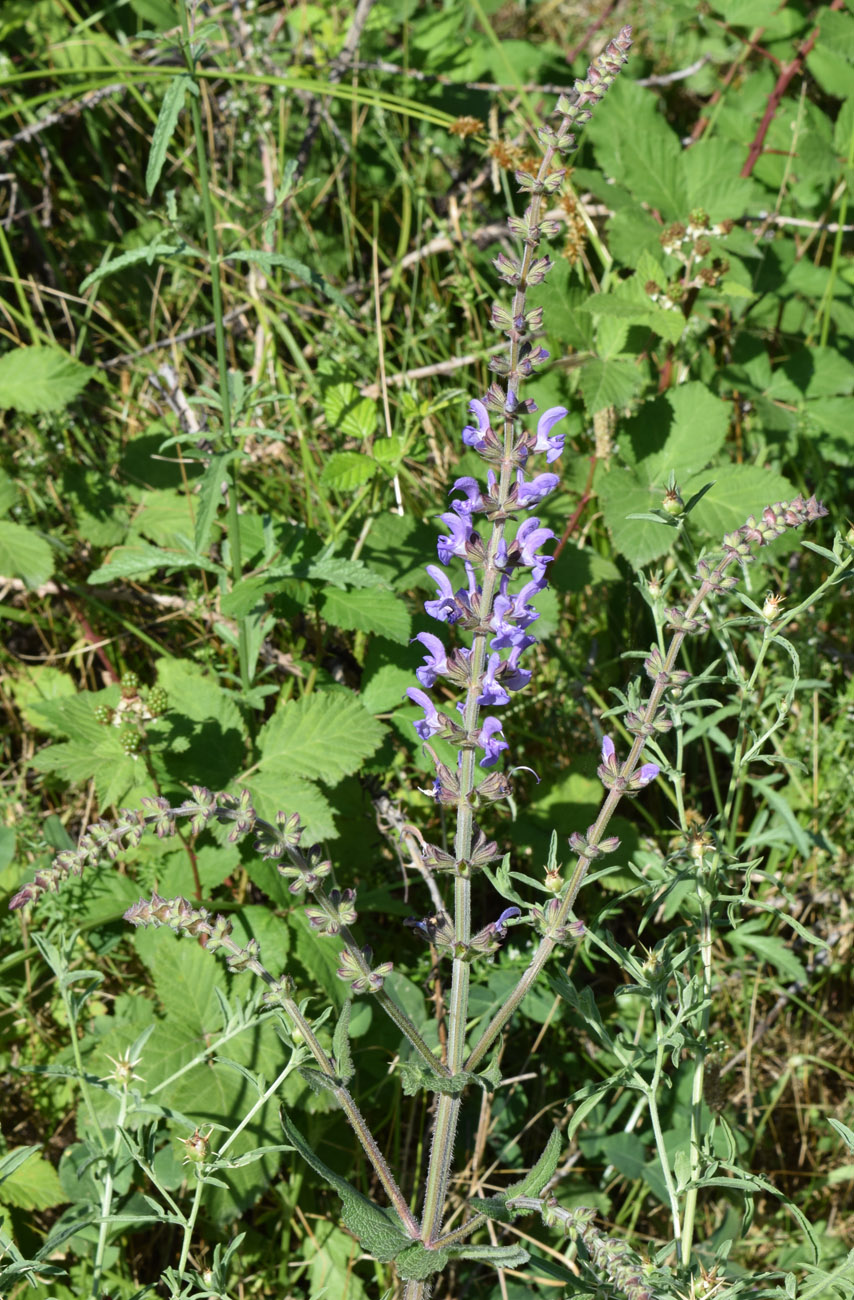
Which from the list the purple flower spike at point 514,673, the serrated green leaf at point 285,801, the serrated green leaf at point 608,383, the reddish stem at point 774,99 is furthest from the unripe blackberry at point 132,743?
the reddish stem at point 774,99

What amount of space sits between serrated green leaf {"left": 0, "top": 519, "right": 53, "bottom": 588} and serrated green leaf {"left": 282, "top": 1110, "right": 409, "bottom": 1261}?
1.75 meters

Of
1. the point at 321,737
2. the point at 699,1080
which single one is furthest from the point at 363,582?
the point at 699,1080

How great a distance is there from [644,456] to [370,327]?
1.18m

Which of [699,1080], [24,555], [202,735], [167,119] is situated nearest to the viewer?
[699,1080]

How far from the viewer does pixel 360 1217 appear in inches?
65.2

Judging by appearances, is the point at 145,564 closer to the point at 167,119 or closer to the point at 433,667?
the point at 167,119

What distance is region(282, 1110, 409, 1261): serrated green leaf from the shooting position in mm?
1620

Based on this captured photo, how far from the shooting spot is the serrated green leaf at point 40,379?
3.14 m

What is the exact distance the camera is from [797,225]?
4074 mm

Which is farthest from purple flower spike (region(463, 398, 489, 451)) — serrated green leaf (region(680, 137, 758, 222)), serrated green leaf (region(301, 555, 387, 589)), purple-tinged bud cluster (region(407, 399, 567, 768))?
serrated green leaf (region(680, 137, 758, 222))

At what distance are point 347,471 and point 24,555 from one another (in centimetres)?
93

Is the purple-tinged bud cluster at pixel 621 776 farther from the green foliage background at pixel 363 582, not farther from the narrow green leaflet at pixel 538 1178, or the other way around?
the narrow green leaflet at pixel 538 1178

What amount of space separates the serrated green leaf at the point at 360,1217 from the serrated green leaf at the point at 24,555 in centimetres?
175

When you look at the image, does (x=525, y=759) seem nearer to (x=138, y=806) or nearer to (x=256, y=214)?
(x=138, y=806)
